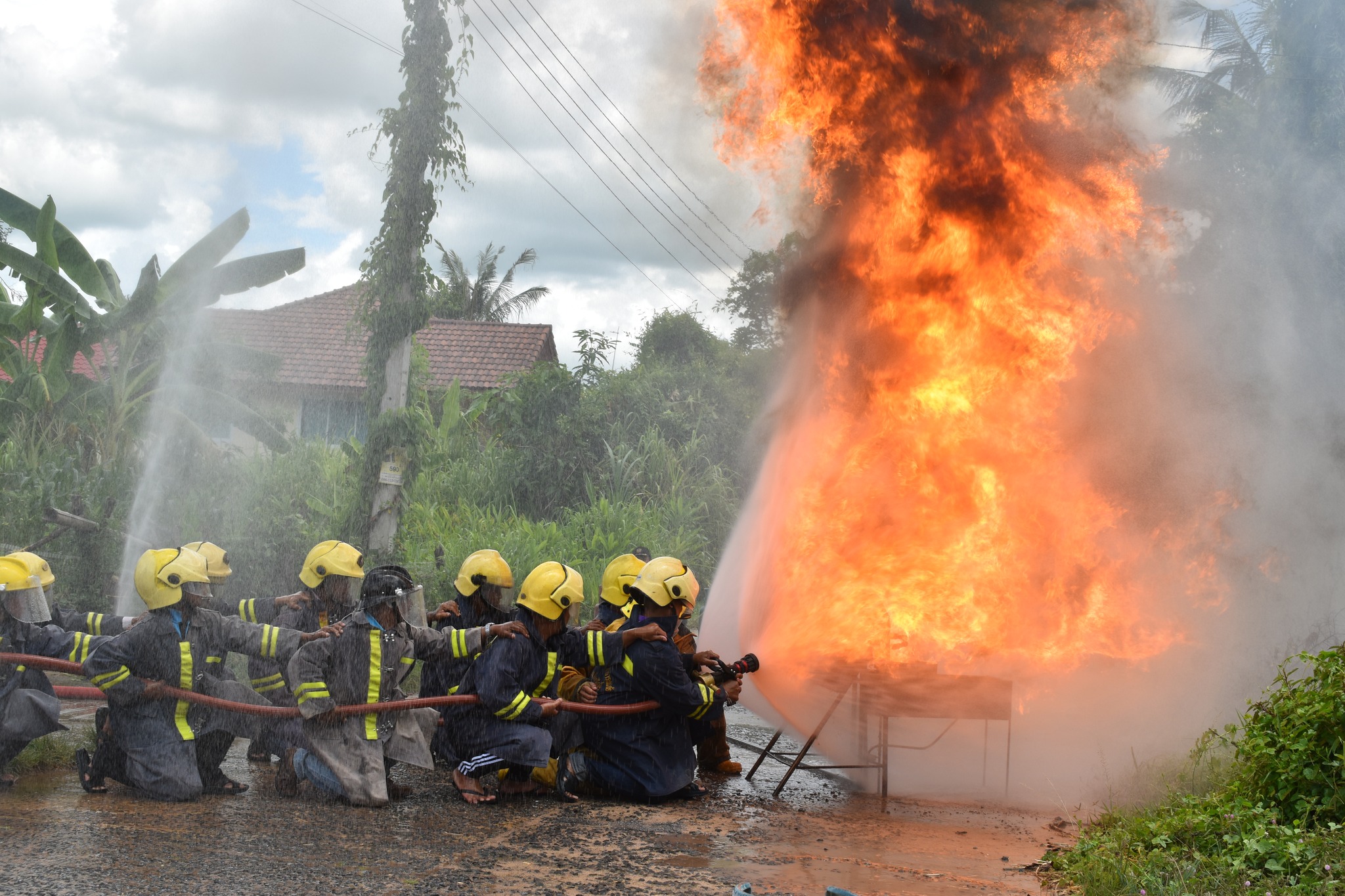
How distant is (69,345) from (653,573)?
9887 mm

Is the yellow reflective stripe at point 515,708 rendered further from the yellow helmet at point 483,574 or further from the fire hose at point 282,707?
the yellow helmet at point 483,574

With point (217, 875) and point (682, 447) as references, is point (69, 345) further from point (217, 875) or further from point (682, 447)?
point (217, 875)

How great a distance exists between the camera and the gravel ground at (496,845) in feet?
14.8

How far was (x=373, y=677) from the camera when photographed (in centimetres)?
604

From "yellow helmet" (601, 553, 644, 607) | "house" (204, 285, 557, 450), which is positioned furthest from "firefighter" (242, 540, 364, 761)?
"house" (204, 285, 557, 450)

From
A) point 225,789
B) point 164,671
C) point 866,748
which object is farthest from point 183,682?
point 866,748

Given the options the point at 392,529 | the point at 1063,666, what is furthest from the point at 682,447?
the point at 1063,666

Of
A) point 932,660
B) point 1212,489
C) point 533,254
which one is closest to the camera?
point 932,660

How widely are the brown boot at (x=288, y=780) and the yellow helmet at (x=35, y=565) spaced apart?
6.16 feet

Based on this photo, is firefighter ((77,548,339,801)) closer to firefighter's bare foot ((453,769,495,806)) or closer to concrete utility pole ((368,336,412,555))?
firefighter's bare foot ((453,769,495,806))

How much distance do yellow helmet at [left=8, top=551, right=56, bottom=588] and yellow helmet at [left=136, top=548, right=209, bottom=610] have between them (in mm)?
825

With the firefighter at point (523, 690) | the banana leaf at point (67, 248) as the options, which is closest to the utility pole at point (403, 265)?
the banana leaf at point (67, 248)

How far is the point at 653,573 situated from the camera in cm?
645

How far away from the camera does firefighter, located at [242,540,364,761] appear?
666 cm
